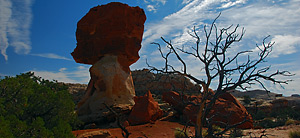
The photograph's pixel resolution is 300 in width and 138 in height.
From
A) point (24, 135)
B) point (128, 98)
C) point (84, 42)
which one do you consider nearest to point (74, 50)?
point (84, 42)

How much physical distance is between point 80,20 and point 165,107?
11.1 meters

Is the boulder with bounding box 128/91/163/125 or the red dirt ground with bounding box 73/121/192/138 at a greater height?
the boulder with bounding box 128/91/163/125

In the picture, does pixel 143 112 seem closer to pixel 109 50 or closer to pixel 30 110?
pixel 109 50

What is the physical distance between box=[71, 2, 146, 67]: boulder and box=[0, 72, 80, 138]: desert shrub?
912 cm

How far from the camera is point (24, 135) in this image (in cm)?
394

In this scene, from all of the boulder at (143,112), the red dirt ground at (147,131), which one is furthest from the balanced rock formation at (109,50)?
the red dirt ground at (147,131)

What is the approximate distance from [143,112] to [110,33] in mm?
7005

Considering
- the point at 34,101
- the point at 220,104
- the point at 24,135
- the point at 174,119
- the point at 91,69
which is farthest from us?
the point at 91,69

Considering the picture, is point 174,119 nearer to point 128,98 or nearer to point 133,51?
point 128,98

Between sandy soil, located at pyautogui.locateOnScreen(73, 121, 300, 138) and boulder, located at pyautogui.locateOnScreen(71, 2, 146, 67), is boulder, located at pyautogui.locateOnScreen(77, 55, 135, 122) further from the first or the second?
sandy soil, located at pyautogui.locateOnScreen(73, 121, 300, 138)

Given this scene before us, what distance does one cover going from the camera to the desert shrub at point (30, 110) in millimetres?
3953

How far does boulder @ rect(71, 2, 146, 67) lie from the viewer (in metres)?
15.0

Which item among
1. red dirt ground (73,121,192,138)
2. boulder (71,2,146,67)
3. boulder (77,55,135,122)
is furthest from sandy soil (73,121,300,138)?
boulder (71,2,146,67)

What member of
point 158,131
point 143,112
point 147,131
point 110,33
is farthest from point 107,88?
point 158,131
